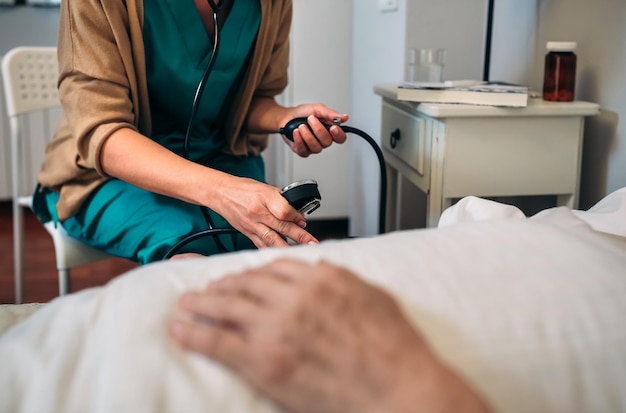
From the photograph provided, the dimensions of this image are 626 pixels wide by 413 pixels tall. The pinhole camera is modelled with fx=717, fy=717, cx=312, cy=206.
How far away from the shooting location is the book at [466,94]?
1261 millimetres

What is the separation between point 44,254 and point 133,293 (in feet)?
8.13

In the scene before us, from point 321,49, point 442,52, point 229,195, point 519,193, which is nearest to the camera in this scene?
Answer: point 229,195

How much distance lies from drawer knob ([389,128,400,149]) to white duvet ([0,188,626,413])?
1.01m

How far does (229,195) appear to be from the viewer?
940 mm

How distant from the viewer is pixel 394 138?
5.16 ft

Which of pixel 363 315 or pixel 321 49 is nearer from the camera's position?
pixel 363 315

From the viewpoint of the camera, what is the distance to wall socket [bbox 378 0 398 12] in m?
1.83

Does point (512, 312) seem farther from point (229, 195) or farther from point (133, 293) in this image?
point (229, 195)

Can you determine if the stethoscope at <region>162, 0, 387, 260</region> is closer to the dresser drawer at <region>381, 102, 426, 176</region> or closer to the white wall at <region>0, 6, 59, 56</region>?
the dresser drawer at <region>381, 102, 426, 176</region>

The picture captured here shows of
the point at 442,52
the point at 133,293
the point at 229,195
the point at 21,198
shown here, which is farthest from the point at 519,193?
the point at 21,198

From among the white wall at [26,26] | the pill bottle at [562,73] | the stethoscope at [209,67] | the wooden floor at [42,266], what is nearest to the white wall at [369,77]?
the wooden floor at [42,266]

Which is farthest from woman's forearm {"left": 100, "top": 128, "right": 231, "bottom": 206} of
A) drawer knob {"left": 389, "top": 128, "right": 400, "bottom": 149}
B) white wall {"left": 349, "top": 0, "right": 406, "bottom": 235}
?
white wall {"left": 349, "top": 0, "right": 406, "bottom": 235}

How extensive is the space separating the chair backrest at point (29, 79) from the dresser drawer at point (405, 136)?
31.6 inches

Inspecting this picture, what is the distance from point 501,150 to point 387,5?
0.75 meters
